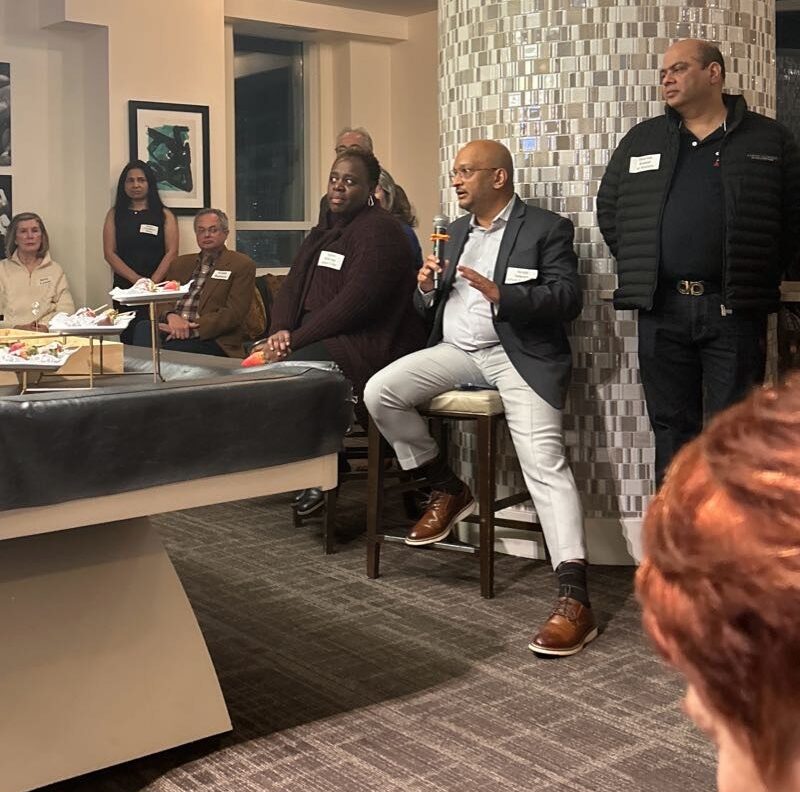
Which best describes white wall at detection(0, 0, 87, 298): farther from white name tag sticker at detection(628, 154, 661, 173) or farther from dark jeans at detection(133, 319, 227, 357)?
white name tag sticker at detection(628, 154, 661, 173)

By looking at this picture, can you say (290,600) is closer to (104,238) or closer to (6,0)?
(104,238)

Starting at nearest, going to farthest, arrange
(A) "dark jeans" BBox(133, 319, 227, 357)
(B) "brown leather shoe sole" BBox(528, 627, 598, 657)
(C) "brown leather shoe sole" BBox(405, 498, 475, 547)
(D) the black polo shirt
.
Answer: (B) "brown leather shoe sole" BBox(528, 627, 598, 657), (D) the black polo shirt, (C) "brown leather shoe sole" BBox(405, 498, 475, 547), (A) "dark jeans" BBox(133, 319, 227, 357)

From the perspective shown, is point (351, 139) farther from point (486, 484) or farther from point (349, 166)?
point (486, 484)

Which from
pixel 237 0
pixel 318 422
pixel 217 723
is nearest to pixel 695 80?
pixel 318 422

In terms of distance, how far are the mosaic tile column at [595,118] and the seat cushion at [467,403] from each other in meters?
0.49

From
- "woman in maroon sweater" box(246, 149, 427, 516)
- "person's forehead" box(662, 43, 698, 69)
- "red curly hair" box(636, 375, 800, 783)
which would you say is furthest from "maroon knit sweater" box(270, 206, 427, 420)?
"red curly hair" box(636, 375, 800, 783)

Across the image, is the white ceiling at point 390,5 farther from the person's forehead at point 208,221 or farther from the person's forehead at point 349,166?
the person's forehead at point 349,166

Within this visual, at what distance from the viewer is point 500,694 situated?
2.66 meters

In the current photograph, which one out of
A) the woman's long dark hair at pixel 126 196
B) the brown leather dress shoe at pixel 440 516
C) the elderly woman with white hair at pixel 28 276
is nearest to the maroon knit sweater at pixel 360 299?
the brown leather dress shoe at pixel 440 516

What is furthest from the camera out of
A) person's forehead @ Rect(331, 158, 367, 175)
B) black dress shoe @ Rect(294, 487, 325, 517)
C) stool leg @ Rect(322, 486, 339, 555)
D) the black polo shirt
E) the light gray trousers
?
black dress shoe @ Rect(294, 487, 325, 517)

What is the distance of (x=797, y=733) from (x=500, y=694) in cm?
221

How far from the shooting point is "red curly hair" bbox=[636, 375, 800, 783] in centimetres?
49

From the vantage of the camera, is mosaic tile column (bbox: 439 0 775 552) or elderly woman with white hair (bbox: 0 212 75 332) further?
elderly woman with white hair (bbox: 0 212 75 332)

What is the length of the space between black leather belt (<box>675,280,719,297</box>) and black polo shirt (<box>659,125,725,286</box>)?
0.04 ft
